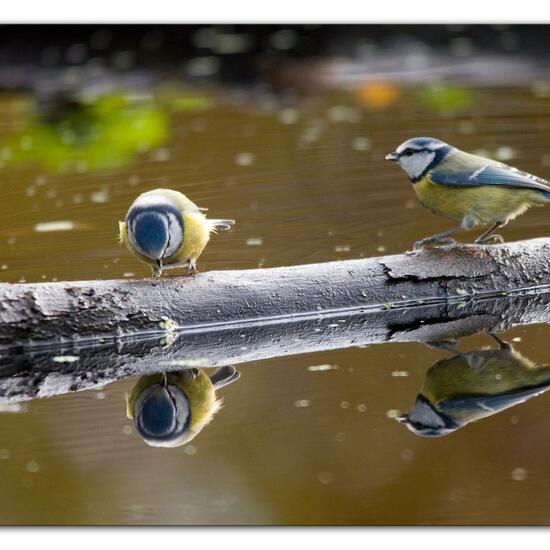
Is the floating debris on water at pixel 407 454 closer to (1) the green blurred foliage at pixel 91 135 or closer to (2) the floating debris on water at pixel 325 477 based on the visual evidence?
(2) the floating debris on water at pixel 325 477

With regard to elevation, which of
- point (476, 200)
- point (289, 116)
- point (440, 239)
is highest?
point (476, 200)

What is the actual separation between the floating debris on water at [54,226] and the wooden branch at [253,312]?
1314 mm

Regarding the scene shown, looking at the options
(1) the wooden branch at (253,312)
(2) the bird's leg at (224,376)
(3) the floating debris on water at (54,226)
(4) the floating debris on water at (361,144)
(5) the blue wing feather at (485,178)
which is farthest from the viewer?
(4) the floating debris on water at (361,144)

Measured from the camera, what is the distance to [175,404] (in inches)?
139

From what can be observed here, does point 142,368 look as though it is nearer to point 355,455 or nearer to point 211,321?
point 211,321

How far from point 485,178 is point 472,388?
3.27 feet

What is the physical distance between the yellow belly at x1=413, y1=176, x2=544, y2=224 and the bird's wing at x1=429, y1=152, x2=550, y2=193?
2cm

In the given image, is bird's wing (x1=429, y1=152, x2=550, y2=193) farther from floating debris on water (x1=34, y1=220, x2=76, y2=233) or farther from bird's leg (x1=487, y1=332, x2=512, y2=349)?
floating debris on water (x1=34, y1=220, x2=76, y2=233)

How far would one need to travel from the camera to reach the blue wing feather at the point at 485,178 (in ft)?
13.9

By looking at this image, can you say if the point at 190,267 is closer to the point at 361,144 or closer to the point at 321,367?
the point at 321,367

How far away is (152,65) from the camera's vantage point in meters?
8.06

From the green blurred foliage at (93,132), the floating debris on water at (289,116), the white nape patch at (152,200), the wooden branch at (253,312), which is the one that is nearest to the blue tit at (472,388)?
the wooden branch at (253,312)

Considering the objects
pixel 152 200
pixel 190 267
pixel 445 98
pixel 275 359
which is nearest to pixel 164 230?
pixel 152 200

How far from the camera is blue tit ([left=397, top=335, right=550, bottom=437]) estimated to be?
3299mm
